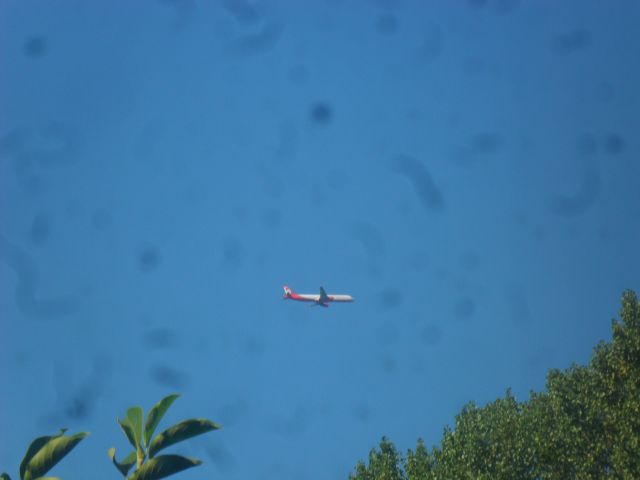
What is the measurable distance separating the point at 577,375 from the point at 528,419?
3.33m

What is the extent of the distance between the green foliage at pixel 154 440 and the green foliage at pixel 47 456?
605 mm

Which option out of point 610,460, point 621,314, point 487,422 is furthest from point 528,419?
point 621,314

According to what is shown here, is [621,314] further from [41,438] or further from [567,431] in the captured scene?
[41,438]

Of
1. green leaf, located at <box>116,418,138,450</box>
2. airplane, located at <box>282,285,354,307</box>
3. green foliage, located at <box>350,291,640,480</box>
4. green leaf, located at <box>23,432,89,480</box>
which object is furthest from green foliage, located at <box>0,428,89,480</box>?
airplane, located at <box>282,285,354,307</box>

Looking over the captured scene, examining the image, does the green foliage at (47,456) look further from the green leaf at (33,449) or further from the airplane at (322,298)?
the airplane at (322,298)

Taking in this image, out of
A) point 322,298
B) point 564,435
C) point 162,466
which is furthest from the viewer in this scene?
point 322,298

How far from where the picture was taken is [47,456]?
10688 mm

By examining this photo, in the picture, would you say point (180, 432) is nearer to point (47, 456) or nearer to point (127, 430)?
point (127, 430)

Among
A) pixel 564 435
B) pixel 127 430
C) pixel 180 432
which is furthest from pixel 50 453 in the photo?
pixel 564 435

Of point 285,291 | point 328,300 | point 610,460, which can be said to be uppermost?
point 285,291

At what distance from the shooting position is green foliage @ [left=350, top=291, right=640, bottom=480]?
28.9 metres

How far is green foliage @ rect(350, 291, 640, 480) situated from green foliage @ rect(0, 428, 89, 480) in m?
21.9

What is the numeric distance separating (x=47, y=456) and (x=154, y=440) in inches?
63.4

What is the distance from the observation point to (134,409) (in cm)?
1109
